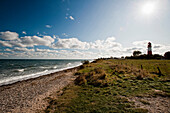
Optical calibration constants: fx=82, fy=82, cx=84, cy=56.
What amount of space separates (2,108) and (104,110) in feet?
29.5

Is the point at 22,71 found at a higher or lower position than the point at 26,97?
lower

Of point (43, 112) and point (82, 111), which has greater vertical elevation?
point (82, 111)

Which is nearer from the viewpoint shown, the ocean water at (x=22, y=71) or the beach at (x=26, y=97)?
the beach at (x=26, y=97)

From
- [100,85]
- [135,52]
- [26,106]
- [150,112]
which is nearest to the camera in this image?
[150,112]

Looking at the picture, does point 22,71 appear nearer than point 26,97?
No

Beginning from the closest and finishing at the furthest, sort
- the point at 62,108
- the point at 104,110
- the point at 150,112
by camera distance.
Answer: the point at 150,112, the point at 104,110, the point at 62,108

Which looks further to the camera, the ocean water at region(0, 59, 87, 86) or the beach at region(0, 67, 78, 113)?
the ocean water at region(0, 59, 87, 86)

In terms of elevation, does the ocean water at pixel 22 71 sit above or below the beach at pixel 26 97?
below

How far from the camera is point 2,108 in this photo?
734 cm

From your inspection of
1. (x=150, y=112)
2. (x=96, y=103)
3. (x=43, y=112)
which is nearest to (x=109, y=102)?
(x=96, y=103)

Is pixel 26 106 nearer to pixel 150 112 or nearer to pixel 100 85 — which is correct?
pixel 100 85

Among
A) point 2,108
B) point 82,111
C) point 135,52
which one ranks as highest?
point 135,52

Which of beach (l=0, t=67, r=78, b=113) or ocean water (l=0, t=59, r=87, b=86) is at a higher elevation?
beach (l=0, t=67, r=78, b=113)

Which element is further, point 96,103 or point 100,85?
point 100,85
